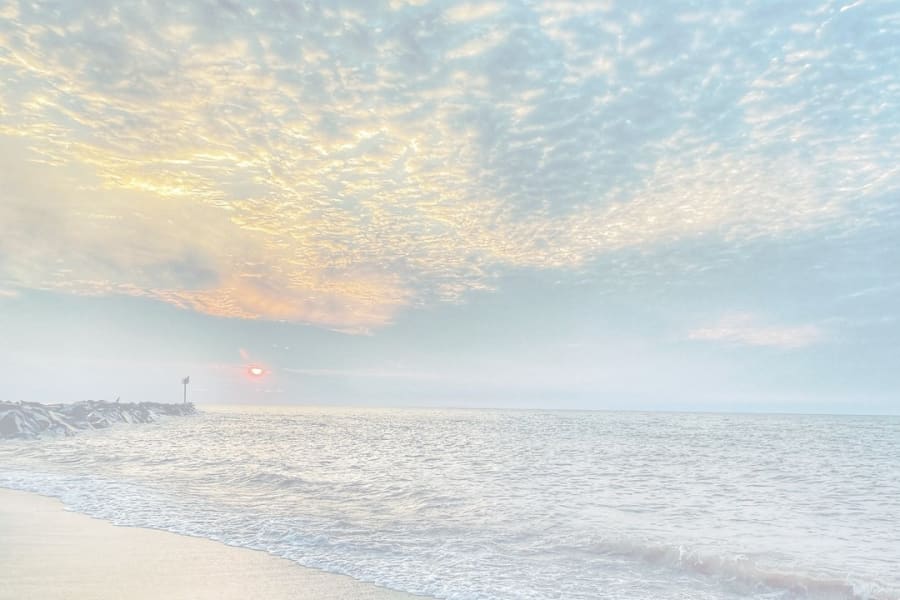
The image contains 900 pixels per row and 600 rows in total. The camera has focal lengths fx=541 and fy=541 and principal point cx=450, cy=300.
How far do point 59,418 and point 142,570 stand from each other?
5294 cm

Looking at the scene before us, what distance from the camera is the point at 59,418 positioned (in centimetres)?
5144

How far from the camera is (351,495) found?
19.5m

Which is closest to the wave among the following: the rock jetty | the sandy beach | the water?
the water

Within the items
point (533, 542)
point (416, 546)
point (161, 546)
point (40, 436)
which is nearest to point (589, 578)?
point (533, 542)

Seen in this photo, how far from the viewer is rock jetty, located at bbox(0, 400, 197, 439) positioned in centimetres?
4356

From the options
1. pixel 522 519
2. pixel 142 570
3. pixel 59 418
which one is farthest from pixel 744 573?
pixel 59 418

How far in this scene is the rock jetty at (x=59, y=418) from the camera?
1715 inches

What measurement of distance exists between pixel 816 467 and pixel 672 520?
25984 mm

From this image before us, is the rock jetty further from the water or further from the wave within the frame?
the wave

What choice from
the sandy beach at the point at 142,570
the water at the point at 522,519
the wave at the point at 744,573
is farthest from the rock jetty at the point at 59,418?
the wave at the point at 744,573

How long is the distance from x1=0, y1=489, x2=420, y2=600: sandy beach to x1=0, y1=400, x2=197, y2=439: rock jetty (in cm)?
3951

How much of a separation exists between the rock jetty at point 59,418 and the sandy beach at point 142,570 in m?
39.5

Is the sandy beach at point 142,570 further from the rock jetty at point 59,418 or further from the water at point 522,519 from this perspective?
the rock jetty at point 59,418

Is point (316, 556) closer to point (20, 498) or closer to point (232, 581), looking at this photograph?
point (232, 581)
